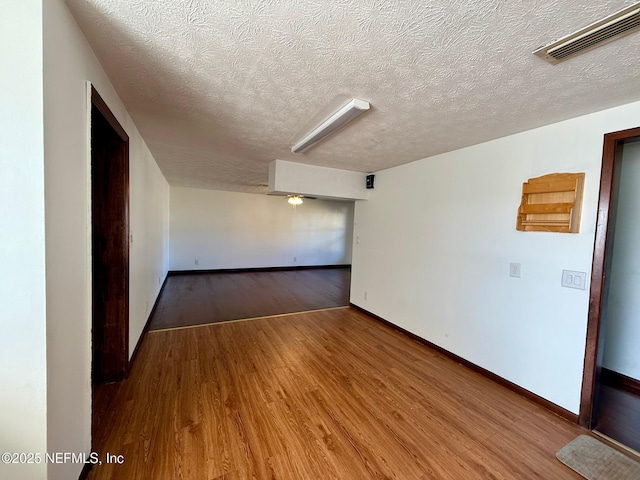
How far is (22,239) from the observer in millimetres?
971

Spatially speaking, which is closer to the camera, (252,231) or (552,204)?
(552,204)

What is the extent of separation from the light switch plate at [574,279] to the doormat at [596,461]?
1.09 m

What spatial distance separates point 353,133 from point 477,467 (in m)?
2.72

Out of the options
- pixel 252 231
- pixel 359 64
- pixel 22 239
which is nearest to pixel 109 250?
pixel 22 239

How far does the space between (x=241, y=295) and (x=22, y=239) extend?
433 centimetres

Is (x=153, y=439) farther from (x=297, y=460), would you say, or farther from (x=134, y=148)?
(x=134, y=148)

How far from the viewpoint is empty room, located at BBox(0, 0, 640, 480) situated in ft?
3.44

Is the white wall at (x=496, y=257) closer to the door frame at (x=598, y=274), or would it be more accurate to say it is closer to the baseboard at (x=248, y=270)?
the door frame at (x=598, y=274)

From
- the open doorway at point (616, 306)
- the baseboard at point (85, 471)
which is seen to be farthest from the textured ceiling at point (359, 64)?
the baseboard at point (85, 471)

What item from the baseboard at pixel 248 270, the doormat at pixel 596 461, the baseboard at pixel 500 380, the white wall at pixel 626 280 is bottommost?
the doormat at pixel 596 461

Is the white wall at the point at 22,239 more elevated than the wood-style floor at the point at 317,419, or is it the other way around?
the white wall at the point at 22,239

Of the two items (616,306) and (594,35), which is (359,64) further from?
(616,306)

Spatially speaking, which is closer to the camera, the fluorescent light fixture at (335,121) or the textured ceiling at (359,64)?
the textured ceiling at (359,64)

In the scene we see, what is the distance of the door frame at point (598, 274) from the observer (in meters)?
1.84
